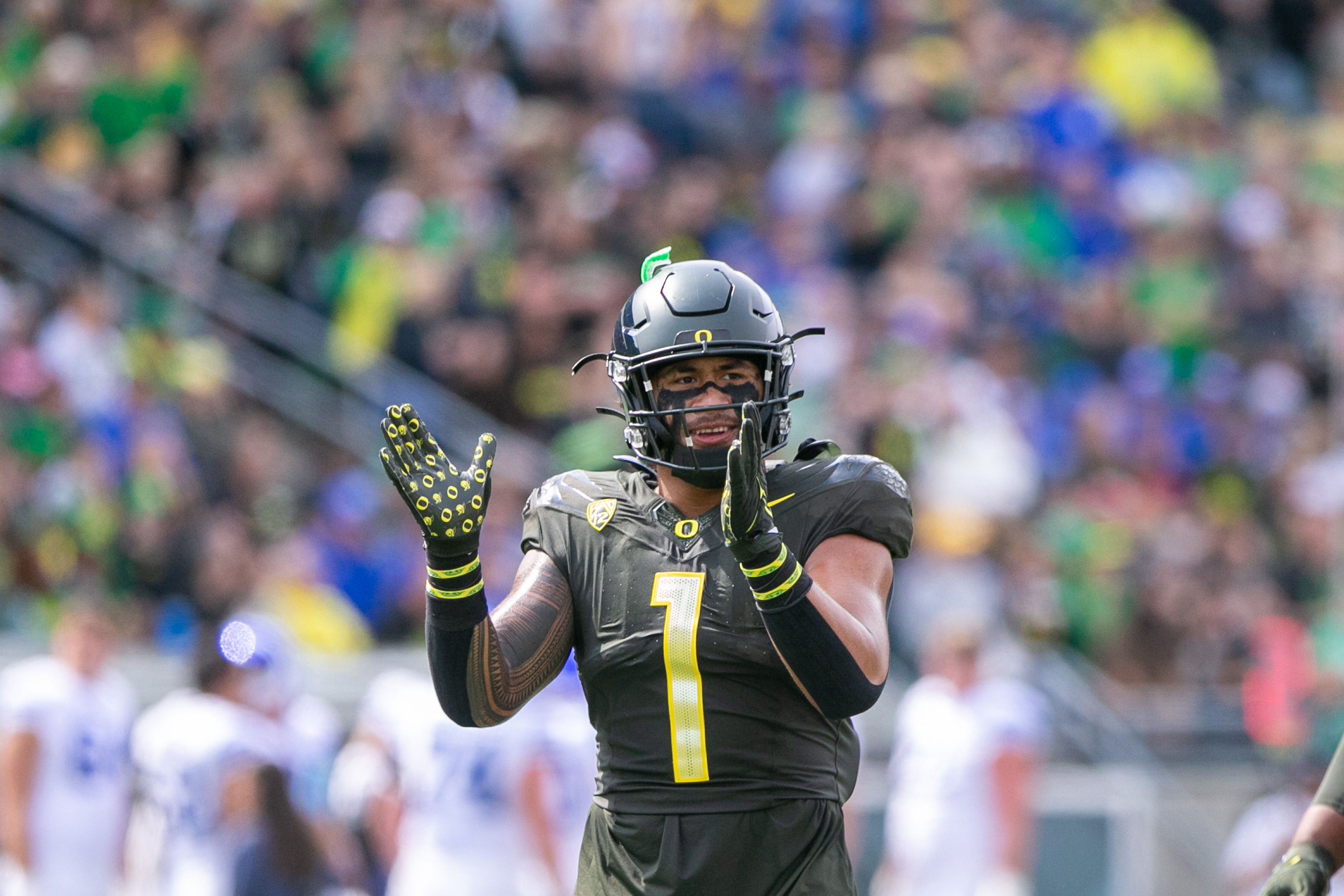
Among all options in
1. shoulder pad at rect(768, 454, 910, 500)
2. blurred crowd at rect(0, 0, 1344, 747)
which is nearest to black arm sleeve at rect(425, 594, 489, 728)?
shoulder pad at rect(768, 454, 910, 500)

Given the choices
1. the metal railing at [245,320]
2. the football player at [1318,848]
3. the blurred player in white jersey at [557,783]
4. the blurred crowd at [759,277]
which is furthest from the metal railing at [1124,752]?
the football player at [1318,848]

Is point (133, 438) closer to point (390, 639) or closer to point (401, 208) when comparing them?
point (390, 639)

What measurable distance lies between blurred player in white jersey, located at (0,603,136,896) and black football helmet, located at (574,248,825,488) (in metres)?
4.76

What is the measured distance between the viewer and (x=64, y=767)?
788 cm

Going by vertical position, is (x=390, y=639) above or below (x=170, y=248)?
below

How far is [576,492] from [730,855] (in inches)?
31.7

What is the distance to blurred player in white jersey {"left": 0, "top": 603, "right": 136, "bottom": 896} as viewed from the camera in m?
7.73

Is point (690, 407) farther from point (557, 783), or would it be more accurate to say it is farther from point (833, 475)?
point (557, 783)

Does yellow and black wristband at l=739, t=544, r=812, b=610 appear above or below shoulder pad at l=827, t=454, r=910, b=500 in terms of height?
below

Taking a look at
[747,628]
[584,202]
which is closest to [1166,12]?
[584,202]

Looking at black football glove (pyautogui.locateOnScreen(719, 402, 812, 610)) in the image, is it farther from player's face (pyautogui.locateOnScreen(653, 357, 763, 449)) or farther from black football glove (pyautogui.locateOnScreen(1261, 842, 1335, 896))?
black football glove (pyautogui.locateOnScreen(1261, 842, 1335, 896))

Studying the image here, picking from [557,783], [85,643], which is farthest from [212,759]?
[557,783]

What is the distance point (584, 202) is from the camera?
1209 cm

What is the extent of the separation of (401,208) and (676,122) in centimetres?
247
